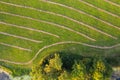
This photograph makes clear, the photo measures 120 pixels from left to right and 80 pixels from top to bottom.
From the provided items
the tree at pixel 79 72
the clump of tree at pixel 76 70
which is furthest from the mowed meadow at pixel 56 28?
the tree at pixel 79 72

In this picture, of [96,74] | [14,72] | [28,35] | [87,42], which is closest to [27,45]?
[28,35]

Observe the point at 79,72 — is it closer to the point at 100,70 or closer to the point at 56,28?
the point at 100,70

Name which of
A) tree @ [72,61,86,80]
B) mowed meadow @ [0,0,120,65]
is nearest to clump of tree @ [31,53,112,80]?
tree @ [72,61,86,80]

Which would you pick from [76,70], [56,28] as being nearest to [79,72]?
[76,70]

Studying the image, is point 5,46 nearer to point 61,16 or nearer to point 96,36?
point 61,16

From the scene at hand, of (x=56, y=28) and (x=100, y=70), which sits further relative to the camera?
(x=56, y=28)

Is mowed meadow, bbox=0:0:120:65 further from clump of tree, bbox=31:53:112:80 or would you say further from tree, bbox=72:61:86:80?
tree, bbox=72:61:86:80
